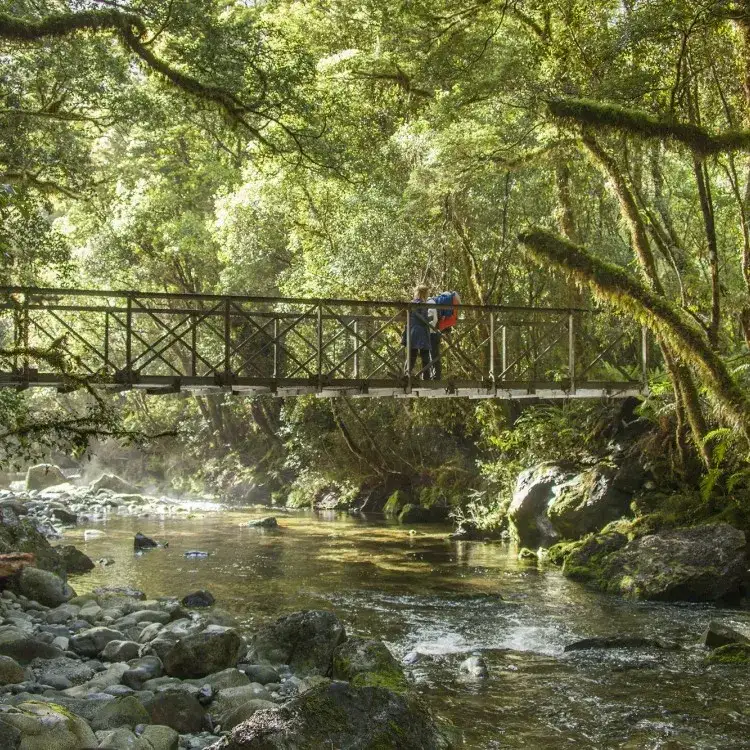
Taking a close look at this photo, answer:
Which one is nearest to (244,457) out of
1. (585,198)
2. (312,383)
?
(585,198)

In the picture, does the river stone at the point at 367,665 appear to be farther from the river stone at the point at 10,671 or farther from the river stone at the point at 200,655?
the river stone at the point at 10,671

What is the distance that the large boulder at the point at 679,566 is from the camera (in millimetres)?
10438

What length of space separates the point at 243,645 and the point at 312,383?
206 inches

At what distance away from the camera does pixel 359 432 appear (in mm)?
22734

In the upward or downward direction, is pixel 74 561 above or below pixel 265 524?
above

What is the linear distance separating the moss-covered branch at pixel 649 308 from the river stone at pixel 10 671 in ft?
28.1

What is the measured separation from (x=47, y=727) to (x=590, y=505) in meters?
10.4

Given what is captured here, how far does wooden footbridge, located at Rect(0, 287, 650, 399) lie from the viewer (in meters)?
10.9

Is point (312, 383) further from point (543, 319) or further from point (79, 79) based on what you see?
point (543, 319)

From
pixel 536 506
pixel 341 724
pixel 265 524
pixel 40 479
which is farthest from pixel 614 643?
pixel 40 479

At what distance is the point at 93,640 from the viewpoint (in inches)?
299

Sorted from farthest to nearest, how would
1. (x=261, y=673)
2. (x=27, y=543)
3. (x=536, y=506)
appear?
1. (x=536, y=506)
2. (x=27, y=543)
3. (x=261, y=673)

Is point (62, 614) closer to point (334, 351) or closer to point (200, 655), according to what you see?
point (200, 655)

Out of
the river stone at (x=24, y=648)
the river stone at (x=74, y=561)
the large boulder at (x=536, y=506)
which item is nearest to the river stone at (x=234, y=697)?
the river stone at (x=24, y=648)
